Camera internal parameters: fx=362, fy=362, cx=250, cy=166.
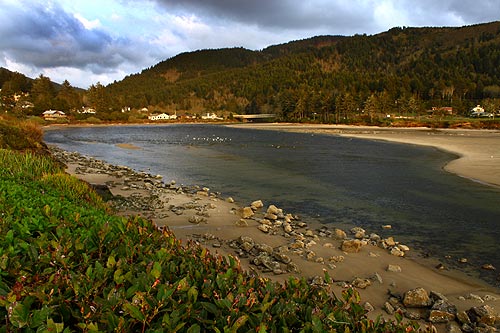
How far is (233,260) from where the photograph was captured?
14.2 ft

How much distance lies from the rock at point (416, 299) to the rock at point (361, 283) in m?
0.92

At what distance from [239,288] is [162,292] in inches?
28.3

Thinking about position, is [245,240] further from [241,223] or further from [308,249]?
[241,223]

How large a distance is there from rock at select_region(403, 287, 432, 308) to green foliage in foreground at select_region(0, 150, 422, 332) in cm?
432

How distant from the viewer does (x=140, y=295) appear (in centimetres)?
299

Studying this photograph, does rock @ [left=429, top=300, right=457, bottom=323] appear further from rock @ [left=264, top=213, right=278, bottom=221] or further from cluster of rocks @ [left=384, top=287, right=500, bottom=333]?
rock @ [left=264, top=213, right=278, bottom=221]

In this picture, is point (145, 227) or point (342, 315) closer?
point (342, 315)

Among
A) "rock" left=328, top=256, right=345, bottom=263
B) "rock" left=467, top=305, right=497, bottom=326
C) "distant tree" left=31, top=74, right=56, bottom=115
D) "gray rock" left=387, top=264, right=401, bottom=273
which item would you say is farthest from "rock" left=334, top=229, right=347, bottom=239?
"distant tree" left=31, top=74, right=56, bottom=115

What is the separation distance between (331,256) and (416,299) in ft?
9.54

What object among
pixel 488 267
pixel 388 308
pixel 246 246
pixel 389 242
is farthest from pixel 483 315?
pixel 246 246

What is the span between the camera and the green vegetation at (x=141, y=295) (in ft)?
9.51

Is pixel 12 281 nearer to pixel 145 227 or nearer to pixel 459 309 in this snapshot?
pixel 145 227

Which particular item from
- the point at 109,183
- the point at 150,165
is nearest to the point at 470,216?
the point at 109,183

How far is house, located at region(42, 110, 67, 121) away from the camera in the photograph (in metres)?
149
